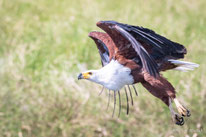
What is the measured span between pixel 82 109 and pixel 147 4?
3.05 m

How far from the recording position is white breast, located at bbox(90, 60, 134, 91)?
526 cm

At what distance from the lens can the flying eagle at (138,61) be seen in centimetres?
512

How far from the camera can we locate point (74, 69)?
8289 millimetres

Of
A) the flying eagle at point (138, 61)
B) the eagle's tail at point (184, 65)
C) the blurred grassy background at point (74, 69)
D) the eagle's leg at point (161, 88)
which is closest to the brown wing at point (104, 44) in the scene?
the flying eagle at point (138, 61)

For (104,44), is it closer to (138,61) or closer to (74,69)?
(138,61)

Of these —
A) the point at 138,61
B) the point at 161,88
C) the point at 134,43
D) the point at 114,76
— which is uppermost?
the point at 134,43

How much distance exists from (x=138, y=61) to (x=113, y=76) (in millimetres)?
349

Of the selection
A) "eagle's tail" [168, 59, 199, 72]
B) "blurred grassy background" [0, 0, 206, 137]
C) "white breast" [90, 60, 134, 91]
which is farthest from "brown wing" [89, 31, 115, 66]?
"blurred grassy background" [0, 0, 206, 137]

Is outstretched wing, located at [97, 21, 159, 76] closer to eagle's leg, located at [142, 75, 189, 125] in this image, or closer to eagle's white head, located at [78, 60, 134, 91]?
eagle's leg, located at [142, 75, 189, 125]

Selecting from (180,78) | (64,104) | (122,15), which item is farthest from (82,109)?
(122,15)

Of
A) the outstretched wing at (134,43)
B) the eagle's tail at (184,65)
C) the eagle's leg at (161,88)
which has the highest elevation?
the outstretched wing at (134,43)

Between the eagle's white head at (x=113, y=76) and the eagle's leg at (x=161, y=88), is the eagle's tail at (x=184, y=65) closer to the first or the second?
the eagle's leg at (x=161, y=88)

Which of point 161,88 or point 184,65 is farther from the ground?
point 184,65

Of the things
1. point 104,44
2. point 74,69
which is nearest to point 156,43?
point 104,44
